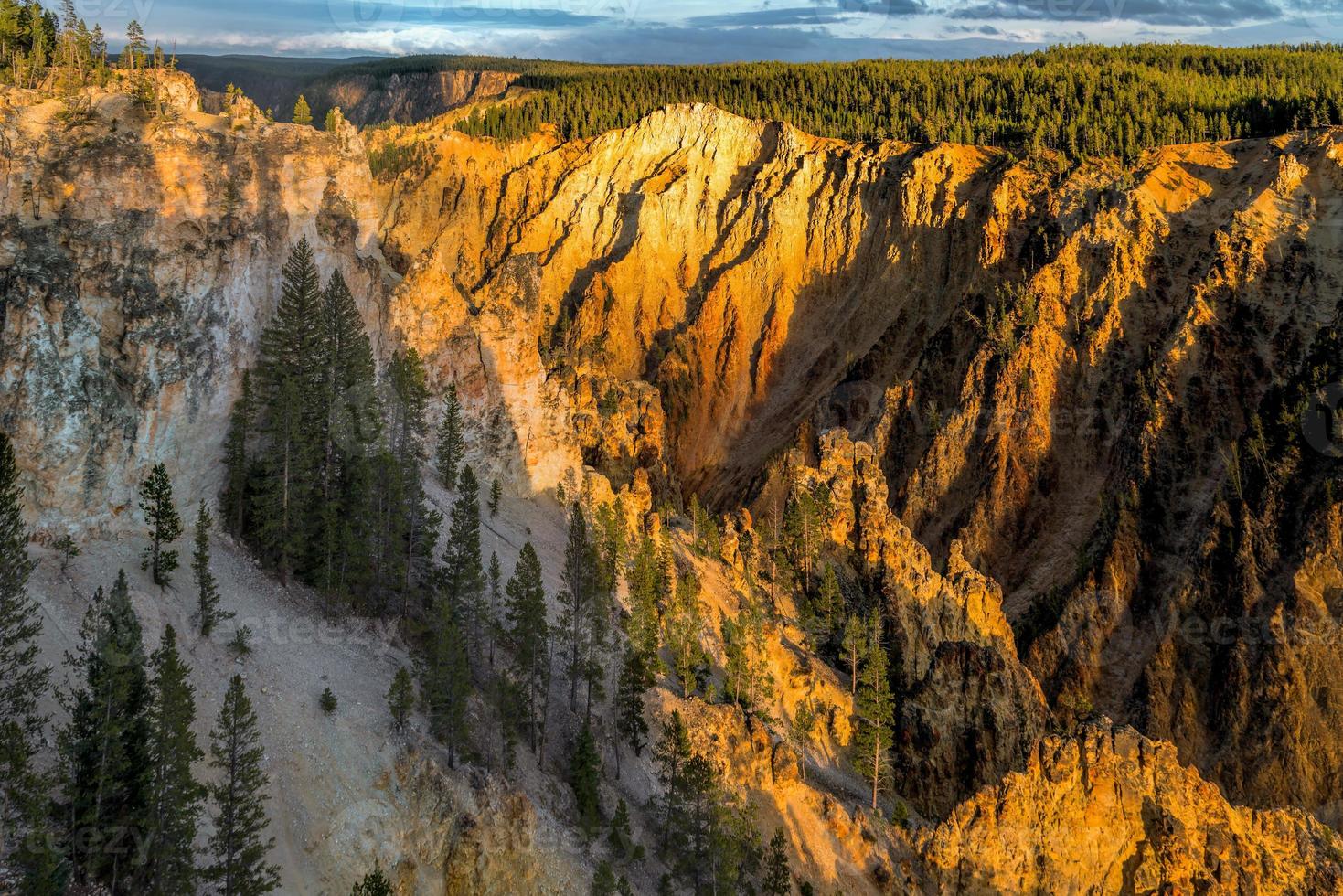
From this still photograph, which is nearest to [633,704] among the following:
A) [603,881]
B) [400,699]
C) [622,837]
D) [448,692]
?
[622,837]

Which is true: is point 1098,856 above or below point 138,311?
below

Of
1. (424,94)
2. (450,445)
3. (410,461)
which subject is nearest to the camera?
(410,461)

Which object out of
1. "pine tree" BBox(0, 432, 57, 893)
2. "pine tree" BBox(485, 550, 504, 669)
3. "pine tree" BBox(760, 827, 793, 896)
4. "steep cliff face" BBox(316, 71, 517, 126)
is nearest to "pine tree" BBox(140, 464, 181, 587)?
"pine tree" BBox(0, 432, 57, 893)

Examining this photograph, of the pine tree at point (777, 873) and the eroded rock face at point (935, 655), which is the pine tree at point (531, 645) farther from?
the eroded rock face at point (935, 655)

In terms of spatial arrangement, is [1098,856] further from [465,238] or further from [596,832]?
[465,238]

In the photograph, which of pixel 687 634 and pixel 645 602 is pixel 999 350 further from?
pixel 687 634

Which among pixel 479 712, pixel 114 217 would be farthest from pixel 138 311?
pixel 479 712

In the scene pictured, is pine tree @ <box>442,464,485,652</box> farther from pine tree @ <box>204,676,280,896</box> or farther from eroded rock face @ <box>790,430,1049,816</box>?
eroded rock face @ <box>790,430,1049,816</box>
